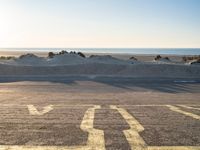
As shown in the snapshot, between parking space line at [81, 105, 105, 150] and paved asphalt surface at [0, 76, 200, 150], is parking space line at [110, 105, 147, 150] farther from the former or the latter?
parking space line at [81, 105, 105, 150]

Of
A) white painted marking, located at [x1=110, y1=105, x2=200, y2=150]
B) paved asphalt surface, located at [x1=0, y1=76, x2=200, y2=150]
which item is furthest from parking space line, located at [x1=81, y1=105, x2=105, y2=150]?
white painted marking, located at [x1=110, y1=105, x2=200, y2=150]

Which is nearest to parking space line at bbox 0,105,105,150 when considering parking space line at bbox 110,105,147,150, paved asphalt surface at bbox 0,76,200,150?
paved asphalt surface at bbox 0,76,200,150

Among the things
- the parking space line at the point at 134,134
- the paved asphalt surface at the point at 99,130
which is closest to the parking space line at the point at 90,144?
the paved asphalt surface at the point at 99,130

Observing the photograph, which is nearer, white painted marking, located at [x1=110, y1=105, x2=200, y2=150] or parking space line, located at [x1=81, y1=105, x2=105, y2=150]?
white painted marking, located at [x1=110, y1=105, x2=200, y2=150]

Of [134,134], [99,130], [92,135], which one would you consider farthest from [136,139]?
[99,130]

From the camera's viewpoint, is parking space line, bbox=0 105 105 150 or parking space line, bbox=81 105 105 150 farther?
parking space line, bbox=81 105 105 150

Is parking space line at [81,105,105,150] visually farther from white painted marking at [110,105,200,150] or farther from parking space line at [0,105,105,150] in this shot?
white painted marking at [110,105,200,150]

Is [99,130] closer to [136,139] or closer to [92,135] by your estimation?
[92,135]

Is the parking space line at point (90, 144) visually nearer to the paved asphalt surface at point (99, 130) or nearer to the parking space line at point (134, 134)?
the paved asphalt surface at point (99, 130)

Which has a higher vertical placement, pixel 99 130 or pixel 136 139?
pixel 136 139

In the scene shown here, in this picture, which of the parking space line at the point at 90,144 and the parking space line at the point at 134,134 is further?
the parking space line at the point at 134,134

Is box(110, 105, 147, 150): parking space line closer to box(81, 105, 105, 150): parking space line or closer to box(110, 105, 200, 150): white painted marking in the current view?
box(110, 105, 200, 150): white painted marking

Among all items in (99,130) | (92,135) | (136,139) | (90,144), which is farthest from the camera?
(99,130)

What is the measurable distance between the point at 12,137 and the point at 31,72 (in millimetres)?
33711
